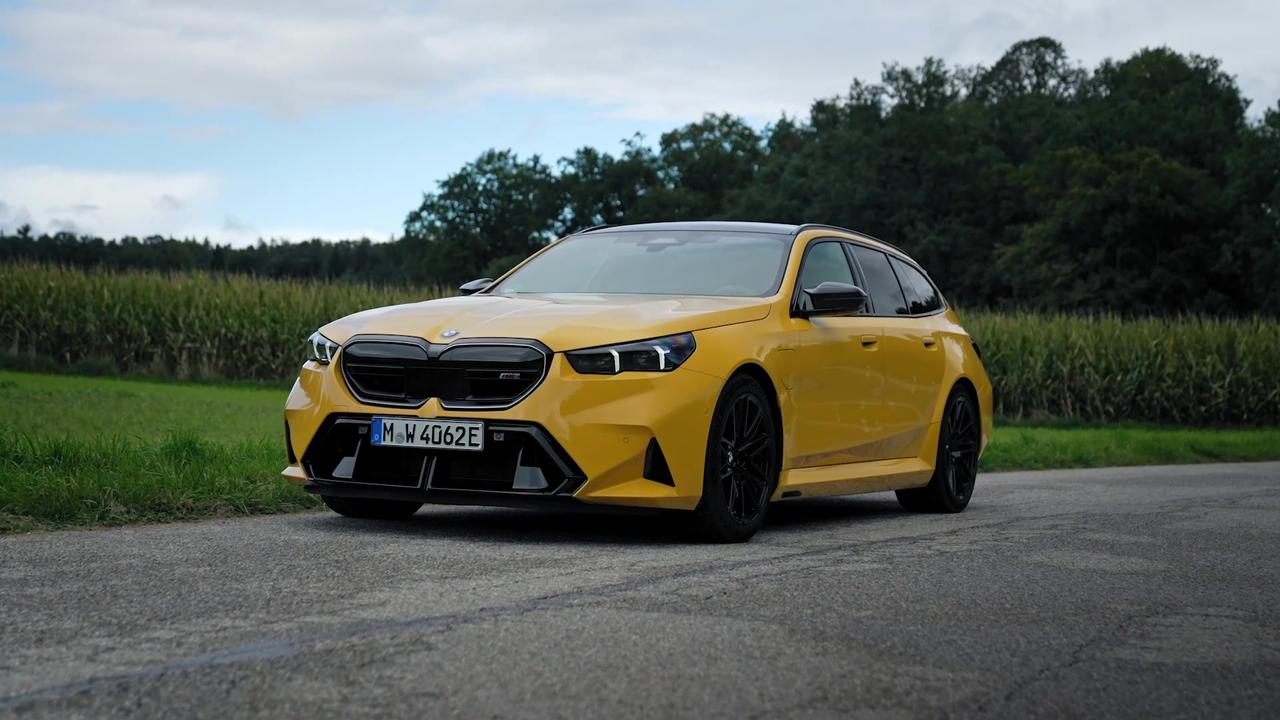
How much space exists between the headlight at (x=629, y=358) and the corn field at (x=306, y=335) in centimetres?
2332

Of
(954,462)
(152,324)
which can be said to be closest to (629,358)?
(954,462)

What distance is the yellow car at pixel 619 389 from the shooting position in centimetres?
710

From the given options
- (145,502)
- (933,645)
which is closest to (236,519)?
(145,502)

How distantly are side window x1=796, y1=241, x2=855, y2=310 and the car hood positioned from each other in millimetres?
615

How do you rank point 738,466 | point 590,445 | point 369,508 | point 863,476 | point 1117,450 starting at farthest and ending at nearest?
point 1117,450, point 863,476, point 369,508, point 738,466, point 590,445

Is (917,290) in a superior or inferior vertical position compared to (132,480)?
superior

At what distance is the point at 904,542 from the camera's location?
783cm

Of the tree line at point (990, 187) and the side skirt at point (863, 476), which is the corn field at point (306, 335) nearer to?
the tree line at point (990, 187)

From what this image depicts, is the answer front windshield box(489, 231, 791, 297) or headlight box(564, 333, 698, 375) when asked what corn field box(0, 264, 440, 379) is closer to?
front windshield box(489, 231, 791, 297)

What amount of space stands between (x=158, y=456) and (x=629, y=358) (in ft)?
13.0

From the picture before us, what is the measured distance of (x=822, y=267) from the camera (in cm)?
909

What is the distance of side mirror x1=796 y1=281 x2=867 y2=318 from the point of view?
27.1ft

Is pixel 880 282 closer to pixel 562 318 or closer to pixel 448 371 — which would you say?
pixel 562 318

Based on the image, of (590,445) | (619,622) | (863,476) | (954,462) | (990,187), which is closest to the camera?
(619,622)
